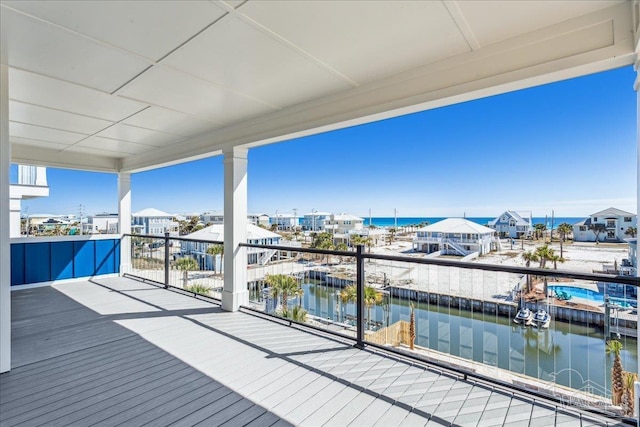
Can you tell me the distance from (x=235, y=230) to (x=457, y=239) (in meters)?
5.03

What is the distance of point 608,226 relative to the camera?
3.37m

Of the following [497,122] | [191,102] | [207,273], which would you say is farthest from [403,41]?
[497,122]

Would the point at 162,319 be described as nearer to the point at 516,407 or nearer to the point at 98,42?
the point at 98,42

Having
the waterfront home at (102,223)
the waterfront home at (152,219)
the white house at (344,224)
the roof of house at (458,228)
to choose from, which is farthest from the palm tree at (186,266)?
the white house at (344,224)

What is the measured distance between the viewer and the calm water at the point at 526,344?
202 centimetres

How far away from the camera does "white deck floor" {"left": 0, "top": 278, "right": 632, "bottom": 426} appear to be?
1.83 meters

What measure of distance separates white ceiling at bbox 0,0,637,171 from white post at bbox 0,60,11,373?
0.80 feet

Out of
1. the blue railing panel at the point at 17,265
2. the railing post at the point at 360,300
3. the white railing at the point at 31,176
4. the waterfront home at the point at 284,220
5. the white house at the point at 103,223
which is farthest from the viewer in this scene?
the waterfront home at the point at 284,220

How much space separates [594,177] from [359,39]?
21179 mm

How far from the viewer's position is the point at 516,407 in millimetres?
1893

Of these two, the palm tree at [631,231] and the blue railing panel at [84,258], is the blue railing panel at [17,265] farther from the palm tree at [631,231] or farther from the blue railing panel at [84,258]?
the palm tree at [631,231]

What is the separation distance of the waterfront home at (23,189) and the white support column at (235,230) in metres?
7.58

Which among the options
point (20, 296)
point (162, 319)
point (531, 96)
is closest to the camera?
point (162, 319)

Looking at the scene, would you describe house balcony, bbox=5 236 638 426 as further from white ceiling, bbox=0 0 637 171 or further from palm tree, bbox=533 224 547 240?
palm tree, bbox=533 224 547 240
